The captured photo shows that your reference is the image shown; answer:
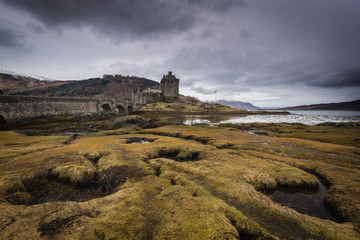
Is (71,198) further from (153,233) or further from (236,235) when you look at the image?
(236,235)

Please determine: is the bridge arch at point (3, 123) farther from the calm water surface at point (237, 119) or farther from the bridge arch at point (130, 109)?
the bridge arch at point (130, 109)

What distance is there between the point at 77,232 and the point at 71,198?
371 centimetres

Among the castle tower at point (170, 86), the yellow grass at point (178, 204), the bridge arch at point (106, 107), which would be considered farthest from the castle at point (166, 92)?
the yellow grass at point (178, 204)

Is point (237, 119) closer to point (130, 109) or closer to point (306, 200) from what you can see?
point (130, 109)

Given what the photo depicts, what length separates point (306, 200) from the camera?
6.66 meters

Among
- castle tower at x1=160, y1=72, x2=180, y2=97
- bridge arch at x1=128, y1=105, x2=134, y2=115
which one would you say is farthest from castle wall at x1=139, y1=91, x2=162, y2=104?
bridge arch at x1=128, y1=105, x2=134, y2=115

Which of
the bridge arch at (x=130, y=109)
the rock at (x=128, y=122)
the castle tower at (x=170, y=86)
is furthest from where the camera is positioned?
the castle tower at (x=170, y=86)

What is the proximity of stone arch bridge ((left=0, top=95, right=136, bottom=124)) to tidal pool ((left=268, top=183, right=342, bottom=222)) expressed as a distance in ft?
157

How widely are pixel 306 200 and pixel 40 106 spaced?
188ft

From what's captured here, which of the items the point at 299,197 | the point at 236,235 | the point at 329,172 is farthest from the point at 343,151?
the point at 236,235

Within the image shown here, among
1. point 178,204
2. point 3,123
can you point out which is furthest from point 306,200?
point 3,123

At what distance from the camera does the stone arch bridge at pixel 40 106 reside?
32344 mm

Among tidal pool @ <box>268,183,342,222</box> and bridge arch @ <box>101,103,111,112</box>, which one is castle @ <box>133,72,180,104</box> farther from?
tidal pool @ <box>268,183,342,222</box>

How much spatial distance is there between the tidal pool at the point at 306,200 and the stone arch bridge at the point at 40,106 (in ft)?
157
